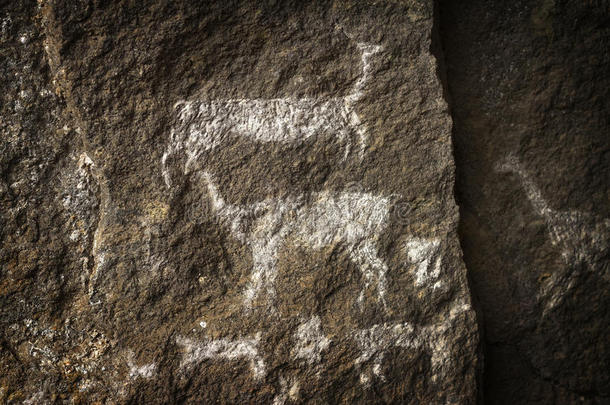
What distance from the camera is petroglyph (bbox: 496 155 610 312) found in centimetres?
98

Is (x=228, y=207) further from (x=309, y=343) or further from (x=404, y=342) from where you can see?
(x=404, y=342)

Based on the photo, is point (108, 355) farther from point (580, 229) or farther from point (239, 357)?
point (580, 229)

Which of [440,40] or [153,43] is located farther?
[440,40]

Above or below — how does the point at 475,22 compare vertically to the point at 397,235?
above

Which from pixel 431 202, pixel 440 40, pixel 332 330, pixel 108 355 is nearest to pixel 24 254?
pixel 108 355

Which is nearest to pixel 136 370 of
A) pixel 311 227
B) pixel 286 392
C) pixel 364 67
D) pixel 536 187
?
pixel 286 392

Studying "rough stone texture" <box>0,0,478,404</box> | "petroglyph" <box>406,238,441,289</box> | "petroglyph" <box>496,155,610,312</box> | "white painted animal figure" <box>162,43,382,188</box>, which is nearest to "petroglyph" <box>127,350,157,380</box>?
"rough stone texture" <box>0,0,478,404</box>

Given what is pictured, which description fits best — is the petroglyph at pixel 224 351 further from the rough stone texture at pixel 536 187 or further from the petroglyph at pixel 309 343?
the rough stone texture at pixel 536 187

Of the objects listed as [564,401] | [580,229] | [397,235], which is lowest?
[564,401]

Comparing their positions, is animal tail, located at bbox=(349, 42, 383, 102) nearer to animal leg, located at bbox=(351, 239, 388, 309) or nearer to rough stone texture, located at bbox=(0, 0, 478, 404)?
rough stone texture, located at bbox=(0, 0, 478, 404)

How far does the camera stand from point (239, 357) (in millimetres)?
864

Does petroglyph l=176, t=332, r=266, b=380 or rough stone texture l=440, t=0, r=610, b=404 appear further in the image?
rough stone texture l=440, t=0, r=610, b=404

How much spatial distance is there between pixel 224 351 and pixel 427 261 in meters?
Answer: 0.37

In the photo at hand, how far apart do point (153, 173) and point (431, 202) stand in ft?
1.52
